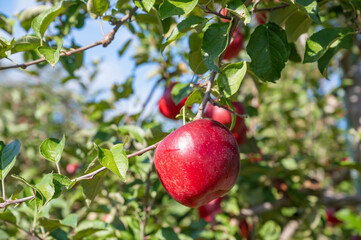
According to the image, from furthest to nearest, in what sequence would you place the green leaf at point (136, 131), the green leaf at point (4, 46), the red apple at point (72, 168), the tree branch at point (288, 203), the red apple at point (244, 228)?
1. the red apple at point (72, 168)
2. the red apple at point (244, 228)
3. the tree branch at point (288, 203)
4. the green leaf at point (136, 131)
5. the green leaf at point (4, 46)

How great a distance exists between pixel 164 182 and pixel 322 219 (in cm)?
117

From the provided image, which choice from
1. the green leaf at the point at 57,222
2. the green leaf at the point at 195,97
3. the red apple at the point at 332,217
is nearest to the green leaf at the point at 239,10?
the green leaf at the point at 195,97

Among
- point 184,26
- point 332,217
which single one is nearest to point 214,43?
point 184,26

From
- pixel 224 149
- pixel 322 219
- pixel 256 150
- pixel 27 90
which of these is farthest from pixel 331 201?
pixel 27 90

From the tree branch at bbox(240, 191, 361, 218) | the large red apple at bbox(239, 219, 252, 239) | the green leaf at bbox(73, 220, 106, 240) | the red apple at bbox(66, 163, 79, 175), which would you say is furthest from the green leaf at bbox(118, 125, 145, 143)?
the red apple at bbox(66, 163, 79, 175)

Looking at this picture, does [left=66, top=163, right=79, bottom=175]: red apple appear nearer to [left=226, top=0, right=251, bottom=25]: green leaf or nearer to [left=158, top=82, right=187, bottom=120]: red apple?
[left=158, top=82, right=187, bottom=120]: red apple

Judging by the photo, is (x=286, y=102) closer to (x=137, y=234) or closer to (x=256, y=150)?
(x=256, y=150)

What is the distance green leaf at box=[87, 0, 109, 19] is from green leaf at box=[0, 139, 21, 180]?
40 centimetres

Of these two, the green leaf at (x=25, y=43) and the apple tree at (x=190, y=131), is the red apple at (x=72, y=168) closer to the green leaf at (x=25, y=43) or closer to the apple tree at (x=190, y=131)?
the apple tree at (x=190, y=131)

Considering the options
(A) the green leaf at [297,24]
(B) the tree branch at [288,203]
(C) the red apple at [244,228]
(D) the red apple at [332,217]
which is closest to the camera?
(A) the green leaf at [297,24]

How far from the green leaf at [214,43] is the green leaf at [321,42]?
8.4 inches

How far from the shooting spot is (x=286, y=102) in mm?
2662

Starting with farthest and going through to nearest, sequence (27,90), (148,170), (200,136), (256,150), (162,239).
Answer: (27,90) → (256,150) → (148,170) → (162,239) → (200,136)

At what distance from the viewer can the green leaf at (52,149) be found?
2.79ft
